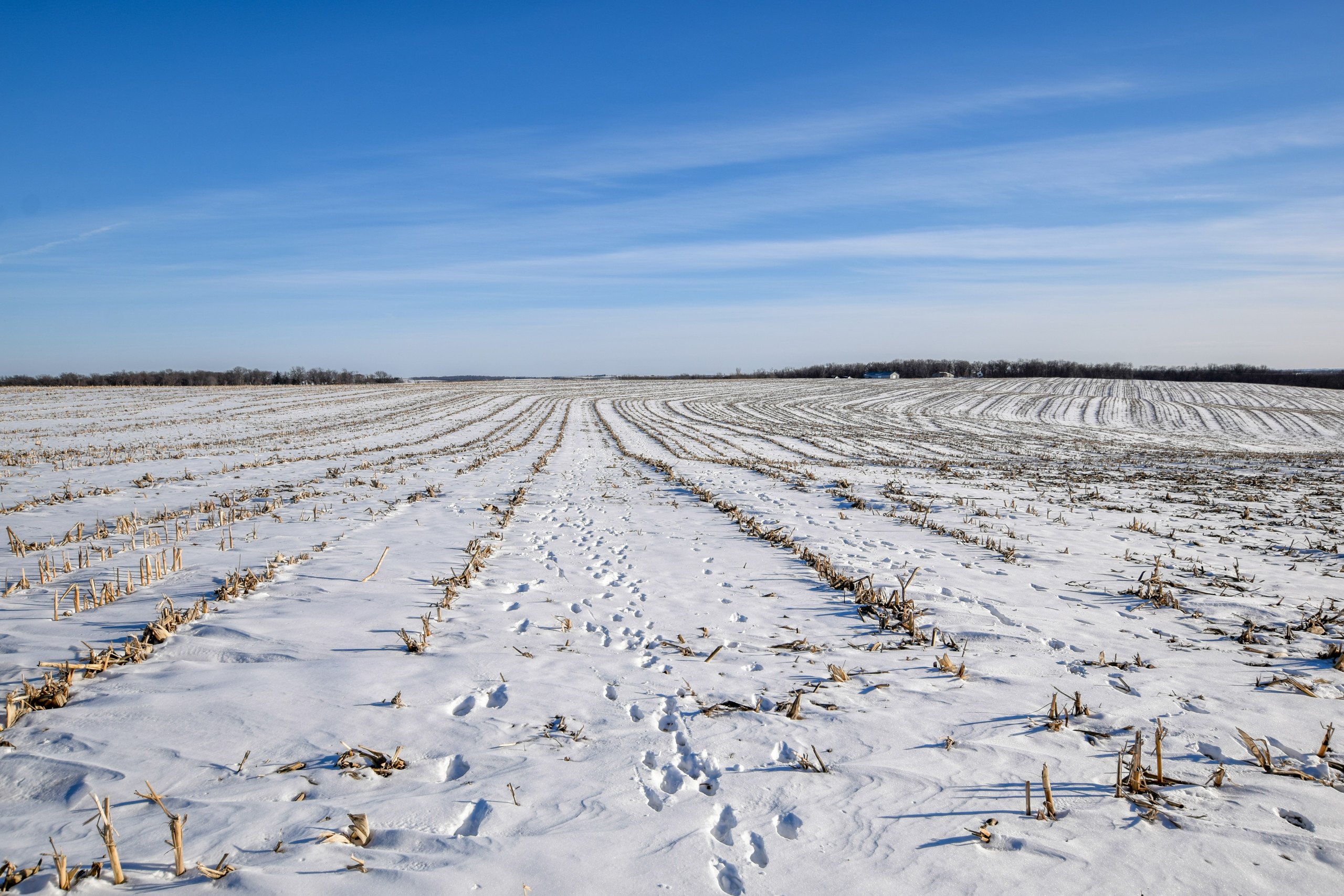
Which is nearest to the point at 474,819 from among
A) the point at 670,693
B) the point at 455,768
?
the point at 455,768

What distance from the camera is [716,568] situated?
27.9ft

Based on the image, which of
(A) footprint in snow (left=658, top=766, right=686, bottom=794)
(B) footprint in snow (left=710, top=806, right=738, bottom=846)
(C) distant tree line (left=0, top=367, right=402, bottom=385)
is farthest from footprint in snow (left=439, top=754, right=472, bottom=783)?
(C) distant tree line (left=0, top=367, right=402, bottom=385)

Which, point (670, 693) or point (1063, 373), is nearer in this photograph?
point (670, 693)

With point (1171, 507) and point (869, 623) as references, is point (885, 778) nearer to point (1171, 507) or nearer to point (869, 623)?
point (869, 623)

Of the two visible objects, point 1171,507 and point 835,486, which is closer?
point 1171,507

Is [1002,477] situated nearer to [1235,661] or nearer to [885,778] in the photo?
[1235,661]

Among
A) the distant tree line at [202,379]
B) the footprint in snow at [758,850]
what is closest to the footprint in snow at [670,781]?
the footprint in snow at [758,850]

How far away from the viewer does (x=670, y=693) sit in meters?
4.90

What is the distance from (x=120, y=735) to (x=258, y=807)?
1.39 meters

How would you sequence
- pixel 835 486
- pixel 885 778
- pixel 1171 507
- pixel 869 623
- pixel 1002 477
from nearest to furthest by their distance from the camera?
pixel 885 778 < pixel 869 623 < pixel 1171 507 < pixel 835 486 < pixel 1002 477

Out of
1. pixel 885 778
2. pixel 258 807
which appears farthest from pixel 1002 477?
pixel 258 807

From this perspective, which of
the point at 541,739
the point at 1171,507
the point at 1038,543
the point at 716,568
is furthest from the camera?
the point at 1171,507

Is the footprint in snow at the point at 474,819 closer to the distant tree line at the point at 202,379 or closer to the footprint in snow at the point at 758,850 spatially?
the footprint in snow at the point at 758,850

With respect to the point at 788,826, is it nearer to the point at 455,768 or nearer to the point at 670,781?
the point at 670,781
